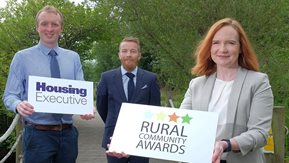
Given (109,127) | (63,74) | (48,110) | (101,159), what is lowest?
(101,159)

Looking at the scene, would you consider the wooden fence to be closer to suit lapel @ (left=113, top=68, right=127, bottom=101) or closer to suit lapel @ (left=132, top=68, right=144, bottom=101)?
suit lapel @ (left=132, top=68, right=144, bottom=101)

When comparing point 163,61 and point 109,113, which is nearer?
point 109,113

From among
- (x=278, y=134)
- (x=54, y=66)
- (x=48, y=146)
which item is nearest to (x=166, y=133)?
(x=48, y=146)

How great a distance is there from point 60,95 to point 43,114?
0.73 feet

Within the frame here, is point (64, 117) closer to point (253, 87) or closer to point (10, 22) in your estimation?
point (253, 87)

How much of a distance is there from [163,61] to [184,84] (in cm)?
54

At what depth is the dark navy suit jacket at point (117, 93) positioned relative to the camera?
15.7ft

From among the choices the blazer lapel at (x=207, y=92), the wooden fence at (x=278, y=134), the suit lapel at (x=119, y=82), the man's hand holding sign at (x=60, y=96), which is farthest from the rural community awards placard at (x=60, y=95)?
the wooden fence at (x=278, y=134)

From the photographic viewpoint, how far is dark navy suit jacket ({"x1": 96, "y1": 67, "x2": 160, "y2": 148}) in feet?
15.7

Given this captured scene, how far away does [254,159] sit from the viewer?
Answer: 9.80ft

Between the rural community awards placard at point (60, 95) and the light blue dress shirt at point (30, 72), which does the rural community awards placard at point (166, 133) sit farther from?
the light blue dress shirt at point (30, 72)

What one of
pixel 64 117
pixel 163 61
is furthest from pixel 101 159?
pixel 64 117

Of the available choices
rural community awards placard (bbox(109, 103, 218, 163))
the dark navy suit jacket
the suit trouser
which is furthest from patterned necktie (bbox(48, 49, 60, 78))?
rural community awards placard (bbox(109, 103, 218, 163))

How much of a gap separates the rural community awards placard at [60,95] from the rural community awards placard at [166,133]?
0.93 m
